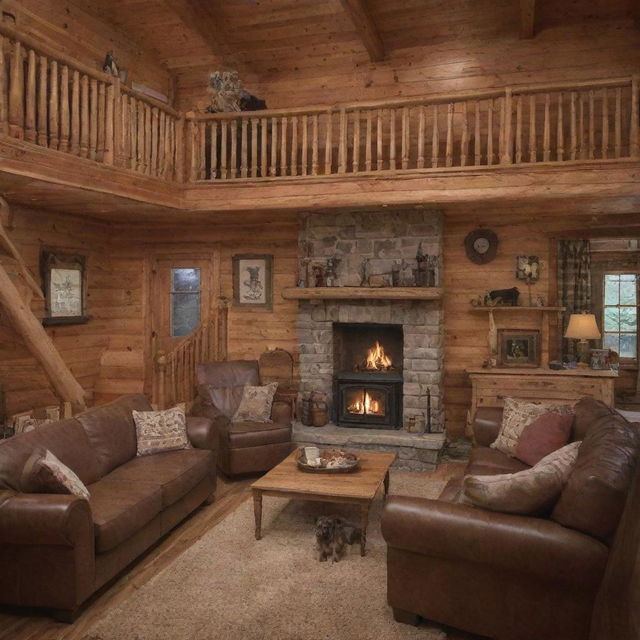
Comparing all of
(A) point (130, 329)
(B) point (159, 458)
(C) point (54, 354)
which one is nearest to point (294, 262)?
(A) point (130, 329)

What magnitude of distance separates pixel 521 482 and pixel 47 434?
2756 millimetres

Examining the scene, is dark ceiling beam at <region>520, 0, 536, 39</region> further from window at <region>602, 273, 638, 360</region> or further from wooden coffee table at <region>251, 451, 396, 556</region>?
wooden coffee table at <region>251, 451, 396, 556</region>

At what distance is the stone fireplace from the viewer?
602 centimetres

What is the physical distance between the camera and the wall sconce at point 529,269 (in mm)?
6328

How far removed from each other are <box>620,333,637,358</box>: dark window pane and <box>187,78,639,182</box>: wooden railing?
2.90 metres

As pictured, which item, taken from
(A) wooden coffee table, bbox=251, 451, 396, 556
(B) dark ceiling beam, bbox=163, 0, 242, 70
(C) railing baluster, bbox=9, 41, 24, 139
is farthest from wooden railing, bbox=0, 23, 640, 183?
(A) wooden coffee table, bbox=251, 451, 396, 556

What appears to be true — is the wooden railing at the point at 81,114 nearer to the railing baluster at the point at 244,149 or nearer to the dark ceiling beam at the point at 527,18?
the railing baluster at the point at 244,149

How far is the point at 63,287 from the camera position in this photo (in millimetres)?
6676

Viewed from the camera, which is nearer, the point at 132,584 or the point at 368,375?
the point at 132,584

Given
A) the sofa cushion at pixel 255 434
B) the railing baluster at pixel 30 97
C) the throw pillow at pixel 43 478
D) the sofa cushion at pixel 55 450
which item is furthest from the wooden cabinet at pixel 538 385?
the railing baluster at pixel 30 97

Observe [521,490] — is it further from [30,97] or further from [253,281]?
[253,281]

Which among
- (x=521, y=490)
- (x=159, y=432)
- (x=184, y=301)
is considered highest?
(x=184, y=301)

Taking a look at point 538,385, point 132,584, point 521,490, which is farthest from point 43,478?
point 538,385

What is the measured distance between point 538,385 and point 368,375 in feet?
5.68
